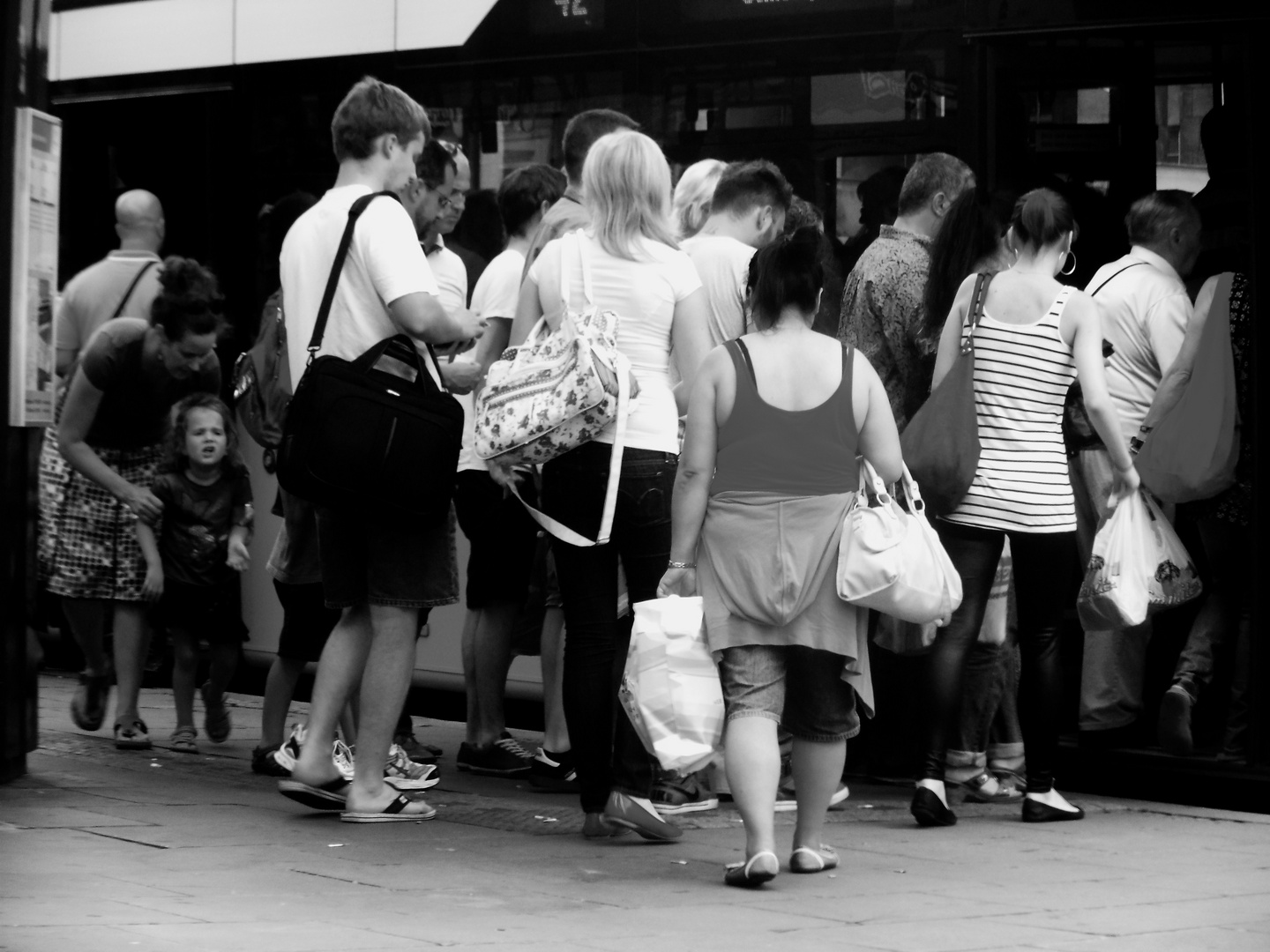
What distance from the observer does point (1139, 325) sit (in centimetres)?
752

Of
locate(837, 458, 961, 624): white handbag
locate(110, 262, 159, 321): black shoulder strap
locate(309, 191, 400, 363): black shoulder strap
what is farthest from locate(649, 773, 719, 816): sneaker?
locate(110, 262, 159, 321): black shoulder strap

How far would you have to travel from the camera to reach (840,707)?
5836 millimetres

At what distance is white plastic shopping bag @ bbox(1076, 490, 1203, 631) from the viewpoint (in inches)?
277

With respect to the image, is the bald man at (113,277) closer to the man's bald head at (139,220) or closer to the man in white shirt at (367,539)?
the man's bald head at (139,220)

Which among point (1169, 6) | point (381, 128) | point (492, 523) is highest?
point (1169, 6)

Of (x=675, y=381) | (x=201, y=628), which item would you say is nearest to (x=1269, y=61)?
(x=675, y=381)

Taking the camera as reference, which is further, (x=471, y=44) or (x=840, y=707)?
(x=471, y=44)

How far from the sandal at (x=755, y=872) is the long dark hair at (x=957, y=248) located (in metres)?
2.24

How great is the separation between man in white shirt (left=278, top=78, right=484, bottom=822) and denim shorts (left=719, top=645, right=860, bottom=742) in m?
1.11

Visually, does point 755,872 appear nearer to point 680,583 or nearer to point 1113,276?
point 680,583

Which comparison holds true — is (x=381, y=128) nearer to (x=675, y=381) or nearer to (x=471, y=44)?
(x=675, y=381)

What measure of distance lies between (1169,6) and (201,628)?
402 cm

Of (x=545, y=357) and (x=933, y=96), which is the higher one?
(x=933, y=96)

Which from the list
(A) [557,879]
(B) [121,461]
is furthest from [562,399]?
(B) [121,461]
